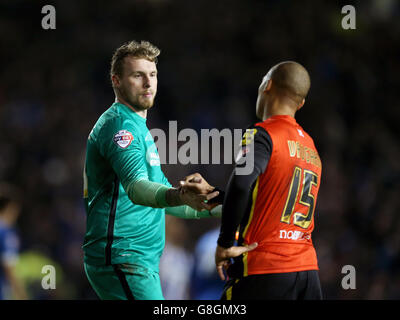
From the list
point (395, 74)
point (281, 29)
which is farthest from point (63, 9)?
point (395, 74)

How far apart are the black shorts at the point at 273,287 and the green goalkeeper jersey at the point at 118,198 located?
63cm

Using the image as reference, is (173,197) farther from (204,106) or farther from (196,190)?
(204,106)

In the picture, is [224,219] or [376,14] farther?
[376,14]

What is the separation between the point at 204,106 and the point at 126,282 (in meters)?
7.28

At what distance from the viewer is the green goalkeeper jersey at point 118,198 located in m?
3.49

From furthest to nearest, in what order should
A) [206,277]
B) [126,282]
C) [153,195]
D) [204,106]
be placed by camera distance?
[204,106] < [206,277] < [126,282] < [153,195]

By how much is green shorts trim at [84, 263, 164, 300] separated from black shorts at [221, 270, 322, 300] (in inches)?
19.0

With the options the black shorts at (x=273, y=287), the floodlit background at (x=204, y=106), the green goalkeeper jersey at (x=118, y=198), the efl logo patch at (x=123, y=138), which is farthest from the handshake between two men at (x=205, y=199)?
the floodlit background at (x=204, y=106)

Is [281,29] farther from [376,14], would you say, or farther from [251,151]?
[251,151]

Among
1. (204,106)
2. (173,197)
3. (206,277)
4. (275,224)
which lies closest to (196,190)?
(173,197)

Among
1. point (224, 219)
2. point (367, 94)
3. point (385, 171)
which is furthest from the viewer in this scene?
point (367, 94)

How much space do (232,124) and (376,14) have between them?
11.7 feet

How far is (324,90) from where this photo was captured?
382 inches

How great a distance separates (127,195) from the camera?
11.7 ft
